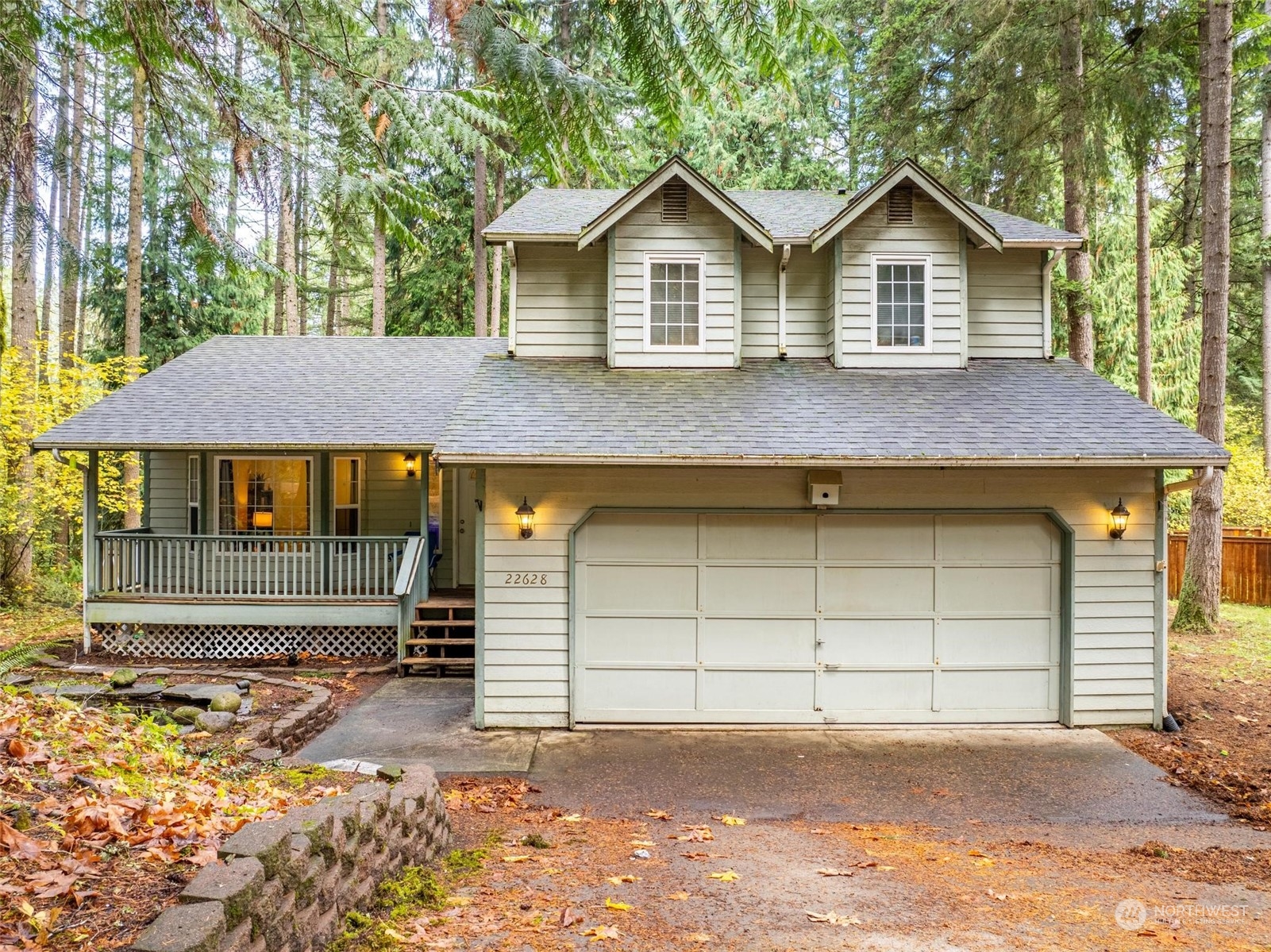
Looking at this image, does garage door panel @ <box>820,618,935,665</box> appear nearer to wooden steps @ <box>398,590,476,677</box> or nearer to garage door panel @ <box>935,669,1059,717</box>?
garage door panel @ <box>935,669,1059,717</box>

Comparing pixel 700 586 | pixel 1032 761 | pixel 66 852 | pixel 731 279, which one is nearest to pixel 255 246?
pixel 66 852

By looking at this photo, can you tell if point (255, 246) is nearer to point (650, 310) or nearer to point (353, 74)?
point (353, 74)

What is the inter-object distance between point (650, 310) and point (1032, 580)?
5.06m

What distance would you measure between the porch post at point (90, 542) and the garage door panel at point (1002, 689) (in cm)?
1078

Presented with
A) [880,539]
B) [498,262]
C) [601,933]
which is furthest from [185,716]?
[498,262]

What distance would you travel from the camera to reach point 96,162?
4.18 metres

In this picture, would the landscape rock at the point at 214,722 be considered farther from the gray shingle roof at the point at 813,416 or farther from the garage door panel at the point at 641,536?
the garage door panel at the point at 641,536

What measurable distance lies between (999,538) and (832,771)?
3017 millimetres

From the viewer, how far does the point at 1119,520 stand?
7449mm

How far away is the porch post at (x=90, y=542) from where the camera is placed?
1018 cm

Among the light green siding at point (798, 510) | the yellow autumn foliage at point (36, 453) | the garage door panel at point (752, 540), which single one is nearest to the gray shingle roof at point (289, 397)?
the yellow autumn foliage at point (36, 453)

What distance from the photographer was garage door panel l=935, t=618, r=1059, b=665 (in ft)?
25.1

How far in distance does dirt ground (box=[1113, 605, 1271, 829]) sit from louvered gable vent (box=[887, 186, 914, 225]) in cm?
597

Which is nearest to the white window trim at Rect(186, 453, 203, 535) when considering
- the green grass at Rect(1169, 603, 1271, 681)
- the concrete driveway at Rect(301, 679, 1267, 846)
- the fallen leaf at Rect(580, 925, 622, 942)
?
the concrete driveway at Rect(301, 679, 1267, 846)
